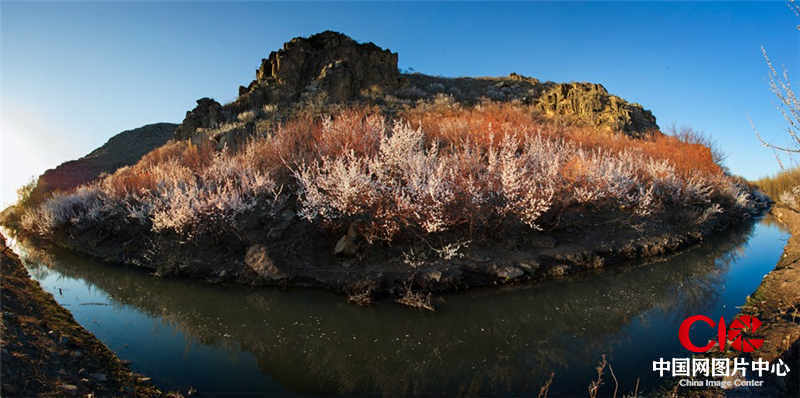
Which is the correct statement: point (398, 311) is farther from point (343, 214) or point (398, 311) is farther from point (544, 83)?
point (544, 83)

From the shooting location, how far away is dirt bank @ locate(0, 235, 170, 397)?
3.47 m

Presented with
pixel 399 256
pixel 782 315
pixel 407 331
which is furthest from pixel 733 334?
pixel 399 256

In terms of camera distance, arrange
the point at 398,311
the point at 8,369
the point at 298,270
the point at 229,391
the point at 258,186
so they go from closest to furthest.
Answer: the point at 8,369, the point at 229,391, the point at 398,311, the point at 298,270, the point at 258,186

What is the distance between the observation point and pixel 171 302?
291 inches

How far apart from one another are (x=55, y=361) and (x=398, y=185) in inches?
237

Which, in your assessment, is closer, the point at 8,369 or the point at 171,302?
the point at 8,369

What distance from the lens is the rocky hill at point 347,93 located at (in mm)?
21094

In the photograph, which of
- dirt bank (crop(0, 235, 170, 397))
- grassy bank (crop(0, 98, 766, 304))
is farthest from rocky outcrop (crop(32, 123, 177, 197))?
dirt bank (crop(0, 235, 170, 397))

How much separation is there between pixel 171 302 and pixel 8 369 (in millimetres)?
3994

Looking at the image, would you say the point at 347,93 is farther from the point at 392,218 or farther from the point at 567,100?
the point at 392,218

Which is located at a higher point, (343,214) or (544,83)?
(544,83)

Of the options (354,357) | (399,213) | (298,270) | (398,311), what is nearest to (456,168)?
(399,213)

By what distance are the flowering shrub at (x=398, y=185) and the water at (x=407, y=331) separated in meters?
1.79

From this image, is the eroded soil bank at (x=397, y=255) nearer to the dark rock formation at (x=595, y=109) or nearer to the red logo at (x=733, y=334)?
the red logo at (x=733, y=334)
